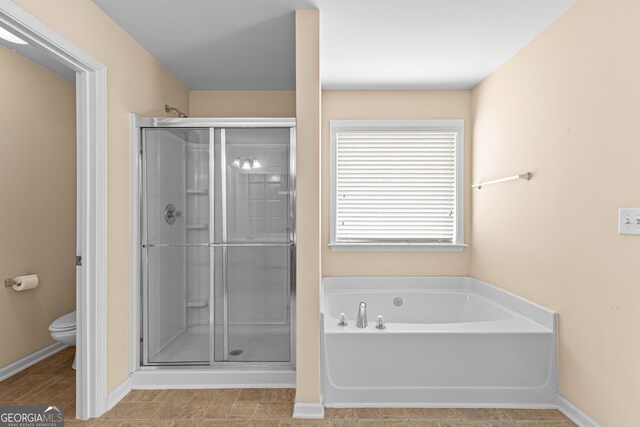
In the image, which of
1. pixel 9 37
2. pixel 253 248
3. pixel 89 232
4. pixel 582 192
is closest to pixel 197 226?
pixel 253 248

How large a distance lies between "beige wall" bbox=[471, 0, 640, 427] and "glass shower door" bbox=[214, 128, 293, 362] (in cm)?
166

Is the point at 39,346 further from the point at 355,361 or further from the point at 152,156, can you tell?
the point at 355,361

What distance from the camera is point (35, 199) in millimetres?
2996

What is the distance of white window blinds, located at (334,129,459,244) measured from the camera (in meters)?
3.59

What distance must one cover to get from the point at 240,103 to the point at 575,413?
3.54m

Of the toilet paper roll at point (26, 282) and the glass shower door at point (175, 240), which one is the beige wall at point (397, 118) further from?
the toilet paper roll at point (26, 282)

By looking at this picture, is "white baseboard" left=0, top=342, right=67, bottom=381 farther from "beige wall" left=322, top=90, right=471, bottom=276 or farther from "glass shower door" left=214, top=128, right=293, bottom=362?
"beige wall" left=322, top=90, right=471, bottom=276

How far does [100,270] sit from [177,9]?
Answer: 1593 mm

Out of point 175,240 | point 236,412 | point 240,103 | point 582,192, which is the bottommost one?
point 236,412

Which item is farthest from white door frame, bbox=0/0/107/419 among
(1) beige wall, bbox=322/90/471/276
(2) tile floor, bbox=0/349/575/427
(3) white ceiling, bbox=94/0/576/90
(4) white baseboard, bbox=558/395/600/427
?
(4) white baseboard, bbox=558/395/600/427

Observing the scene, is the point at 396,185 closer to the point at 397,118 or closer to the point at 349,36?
the point at 397,118

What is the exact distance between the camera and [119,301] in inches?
94.7

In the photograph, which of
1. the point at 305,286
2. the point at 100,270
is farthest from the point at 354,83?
the point at 100,270

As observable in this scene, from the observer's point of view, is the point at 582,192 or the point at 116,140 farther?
the point at 116,140
